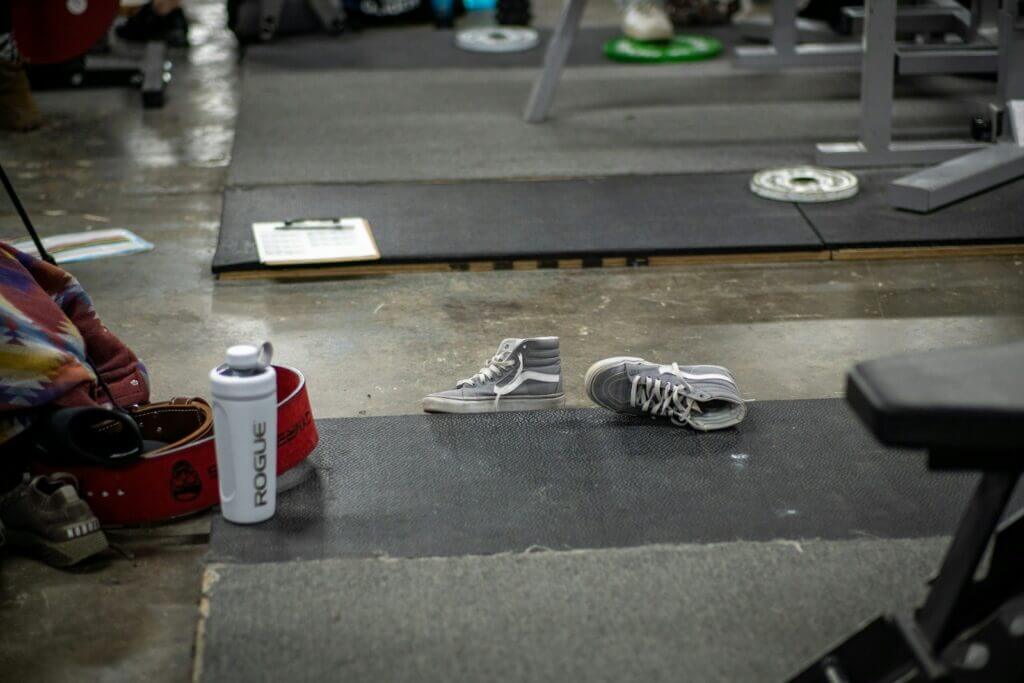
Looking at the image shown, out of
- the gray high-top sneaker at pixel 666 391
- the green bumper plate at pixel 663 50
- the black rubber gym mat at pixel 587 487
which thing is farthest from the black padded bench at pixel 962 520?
the green bumper plate at pixel 663 50

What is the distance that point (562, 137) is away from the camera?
452 centimetres

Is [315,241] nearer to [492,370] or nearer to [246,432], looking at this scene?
[492,370]

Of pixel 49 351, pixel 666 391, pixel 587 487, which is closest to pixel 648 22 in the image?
pixel 666 391

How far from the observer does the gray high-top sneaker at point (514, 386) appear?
8.39ft

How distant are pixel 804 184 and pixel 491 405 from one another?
5.70ft

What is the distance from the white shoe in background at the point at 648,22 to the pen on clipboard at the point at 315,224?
8.04 feet

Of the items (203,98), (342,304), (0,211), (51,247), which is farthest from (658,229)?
(203,98)

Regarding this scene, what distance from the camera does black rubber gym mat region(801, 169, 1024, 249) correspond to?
3.47 metres

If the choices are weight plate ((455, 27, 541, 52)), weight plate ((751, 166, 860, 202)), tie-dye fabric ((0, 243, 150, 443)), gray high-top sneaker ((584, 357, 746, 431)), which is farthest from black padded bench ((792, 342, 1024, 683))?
weight plate ((455, 27, 541, 52))

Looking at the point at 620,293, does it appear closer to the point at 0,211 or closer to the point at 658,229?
the point at 658,229

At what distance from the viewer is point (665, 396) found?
8.04 feet

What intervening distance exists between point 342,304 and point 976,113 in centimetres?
271

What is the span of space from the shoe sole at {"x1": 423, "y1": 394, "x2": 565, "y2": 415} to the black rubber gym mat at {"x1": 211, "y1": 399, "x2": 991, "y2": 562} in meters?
0.02

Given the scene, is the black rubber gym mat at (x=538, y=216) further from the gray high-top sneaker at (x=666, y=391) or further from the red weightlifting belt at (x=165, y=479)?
the red weightlifting belt at (x=165, y=479)
